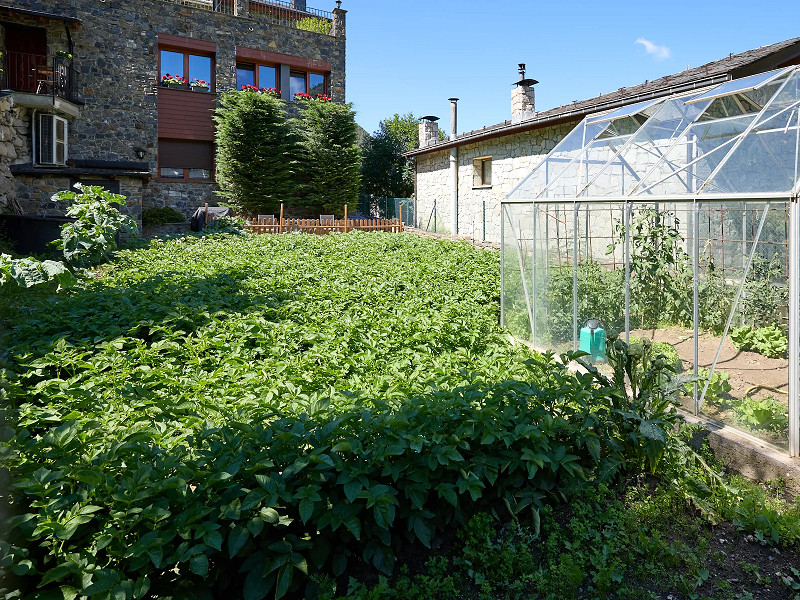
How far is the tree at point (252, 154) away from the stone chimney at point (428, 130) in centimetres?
502

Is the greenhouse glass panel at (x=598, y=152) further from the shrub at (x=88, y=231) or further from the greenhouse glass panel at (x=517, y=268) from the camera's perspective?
the shrub at (x=88, y=231)

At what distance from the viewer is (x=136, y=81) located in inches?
801

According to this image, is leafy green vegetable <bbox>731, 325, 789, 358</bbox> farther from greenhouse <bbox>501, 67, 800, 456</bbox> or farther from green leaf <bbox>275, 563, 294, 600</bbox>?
green leaf <bbox>275, 563, 294, 600</bbox>

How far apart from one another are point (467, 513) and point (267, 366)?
2.35 m

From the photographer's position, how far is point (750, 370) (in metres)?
5.04

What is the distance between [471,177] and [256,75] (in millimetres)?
10096

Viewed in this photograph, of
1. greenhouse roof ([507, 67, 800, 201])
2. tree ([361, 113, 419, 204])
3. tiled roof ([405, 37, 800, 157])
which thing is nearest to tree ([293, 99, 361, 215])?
tree ([361, 113, 419, 204])

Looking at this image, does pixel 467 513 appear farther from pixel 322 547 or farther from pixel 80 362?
pixel 80 362

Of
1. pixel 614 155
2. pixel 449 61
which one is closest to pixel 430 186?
pixel 449 61

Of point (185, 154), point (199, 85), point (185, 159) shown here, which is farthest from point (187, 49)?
point (185, 159)

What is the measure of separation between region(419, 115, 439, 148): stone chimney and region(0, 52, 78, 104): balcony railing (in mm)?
11773

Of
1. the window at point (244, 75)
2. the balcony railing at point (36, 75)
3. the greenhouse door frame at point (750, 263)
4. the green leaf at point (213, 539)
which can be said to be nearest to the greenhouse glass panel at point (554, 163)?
the greenhouse door frame at point (750, 263)

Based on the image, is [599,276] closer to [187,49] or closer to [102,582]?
[102,582]

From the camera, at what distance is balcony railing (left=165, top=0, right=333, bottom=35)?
73.3 ft
